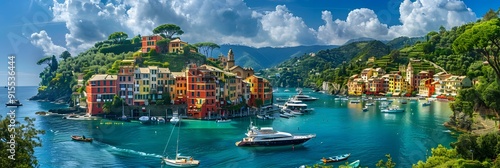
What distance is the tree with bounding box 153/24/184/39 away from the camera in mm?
89188

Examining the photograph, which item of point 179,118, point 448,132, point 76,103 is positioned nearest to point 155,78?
point 179,118

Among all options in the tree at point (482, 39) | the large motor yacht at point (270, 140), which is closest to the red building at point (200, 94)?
the large motor yacht at point (270, 140)

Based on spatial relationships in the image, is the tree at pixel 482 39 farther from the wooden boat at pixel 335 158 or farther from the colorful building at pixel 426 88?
the colorful building at pixel 426 88

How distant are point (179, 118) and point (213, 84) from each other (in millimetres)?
6799

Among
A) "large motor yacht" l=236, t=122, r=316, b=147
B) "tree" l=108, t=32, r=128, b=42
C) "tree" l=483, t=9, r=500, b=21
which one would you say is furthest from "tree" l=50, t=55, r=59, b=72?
"tree" l=483, t=9, r=500, b=21

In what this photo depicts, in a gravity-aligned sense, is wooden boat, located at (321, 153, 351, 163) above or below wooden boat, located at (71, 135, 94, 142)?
below

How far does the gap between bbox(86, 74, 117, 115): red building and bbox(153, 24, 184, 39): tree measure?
30.3 metres

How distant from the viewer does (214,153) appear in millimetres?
35781

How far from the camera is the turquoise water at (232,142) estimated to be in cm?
3334

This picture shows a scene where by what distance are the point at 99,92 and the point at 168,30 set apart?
108ft

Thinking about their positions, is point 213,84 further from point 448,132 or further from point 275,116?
point 448,132

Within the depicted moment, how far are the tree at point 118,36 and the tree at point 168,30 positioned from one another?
11.2 meters

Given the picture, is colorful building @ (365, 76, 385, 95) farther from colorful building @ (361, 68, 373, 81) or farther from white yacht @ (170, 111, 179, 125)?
white yacht @ (170, 111, 179, 125)

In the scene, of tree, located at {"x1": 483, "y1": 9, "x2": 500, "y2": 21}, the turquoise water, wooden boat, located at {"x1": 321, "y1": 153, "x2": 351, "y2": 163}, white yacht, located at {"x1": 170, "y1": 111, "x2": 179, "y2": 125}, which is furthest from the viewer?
tree, located at {"x1": 483, "y1": 9, "x2": 500, "y2": 21}
